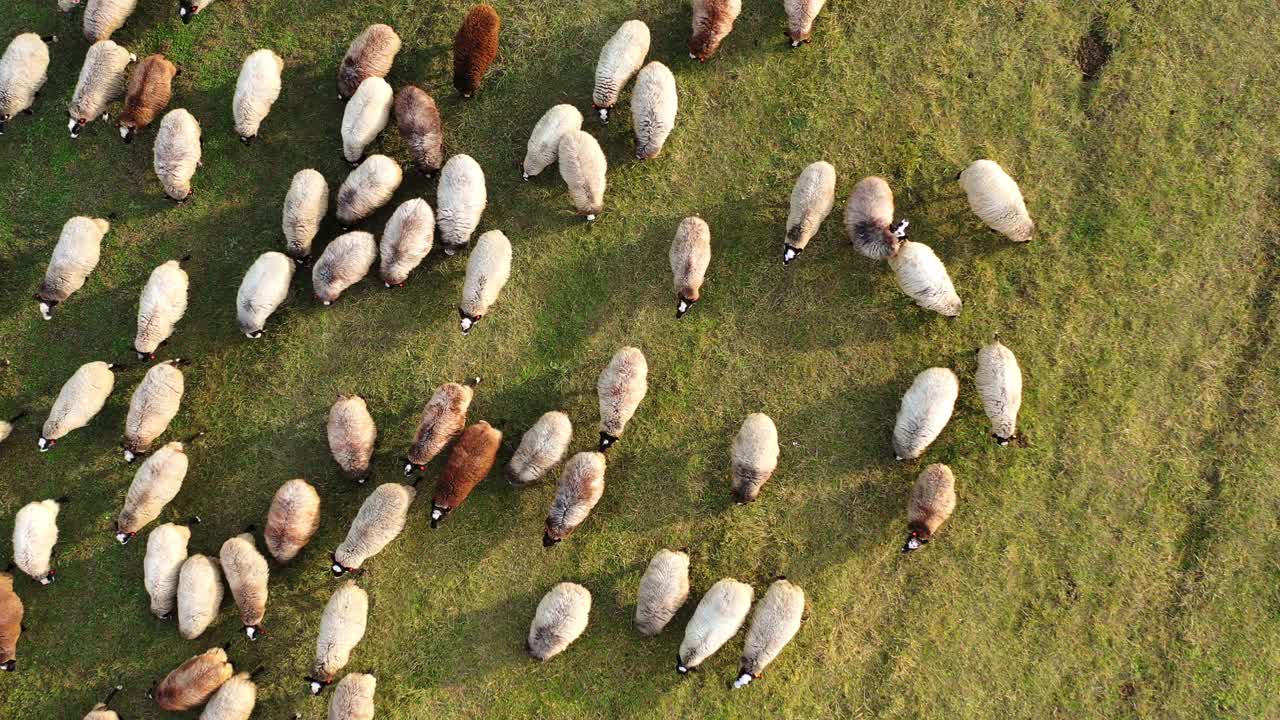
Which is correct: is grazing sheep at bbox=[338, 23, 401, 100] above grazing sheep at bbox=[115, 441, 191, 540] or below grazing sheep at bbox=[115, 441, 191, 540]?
above

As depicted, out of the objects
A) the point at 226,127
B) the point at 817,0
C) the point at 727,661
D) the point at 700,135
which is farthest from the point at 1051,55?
the point at 226,127

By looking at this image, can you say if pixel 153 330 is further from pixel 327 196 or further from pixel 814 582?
pixel 814 582

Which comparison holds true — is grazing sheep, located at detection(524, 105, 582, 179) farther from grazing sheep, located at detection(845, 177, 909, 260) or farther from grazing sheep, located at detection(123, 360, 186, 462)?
grazing sheep, located at detection(123, 360, 186, 462)

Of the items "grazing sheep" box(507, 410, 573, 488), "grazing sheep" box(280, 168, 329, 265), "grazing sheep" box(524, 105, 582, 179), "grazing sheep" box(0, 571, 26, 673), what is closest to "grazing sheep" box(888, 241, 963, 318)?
"grazing sheep" box(524, 105, 582, 179)

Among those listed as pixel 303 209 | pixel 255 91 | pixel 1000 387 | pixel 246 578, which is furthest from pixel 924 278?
pixel 246 578

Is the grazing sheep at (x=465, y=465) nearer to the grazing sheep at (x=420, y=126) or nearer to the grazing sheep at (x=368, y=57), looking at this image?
the grazing sheep at (x=420, y=126)

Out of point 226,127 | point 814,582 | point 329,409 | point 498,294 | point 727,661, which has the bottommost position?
point 727,661

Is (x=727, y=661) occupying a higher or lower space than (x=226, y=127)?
lower

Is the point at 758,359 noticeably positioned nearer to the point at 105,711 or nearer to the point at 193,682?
the point at 193,682
